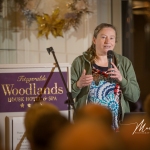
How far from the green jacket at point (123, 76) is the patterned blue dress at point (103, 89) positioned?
3cm

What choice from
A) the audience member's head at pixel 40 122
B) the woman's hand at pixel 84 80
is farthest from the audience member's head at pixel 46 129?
the woman's hand at pixel 84 80

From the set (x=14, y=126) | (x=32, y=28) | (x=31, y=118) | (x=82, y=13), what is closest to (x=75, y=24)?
(x=82, y=13)

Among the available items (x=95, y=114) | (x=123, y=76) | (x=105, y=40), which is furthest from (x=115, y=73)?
A: (x=95, y=114)

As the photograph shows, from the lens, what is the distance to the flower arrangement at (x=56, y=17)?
6.10 feet

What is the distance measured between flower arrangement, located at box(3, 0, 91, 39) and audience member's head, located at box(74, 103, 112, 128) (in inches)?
67.2

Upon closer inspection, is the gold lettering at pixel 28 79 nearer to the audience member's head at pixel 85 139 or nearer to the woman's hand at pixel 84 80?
the woman's hand at pixel 84 80

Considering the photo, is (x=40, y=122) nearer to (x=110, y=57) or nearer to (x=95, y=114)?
(x=95, y=114)

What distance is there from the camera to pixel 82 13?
187cm

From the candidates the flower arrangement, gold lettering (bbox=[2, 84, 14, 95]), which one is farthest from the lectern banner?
the flower arrangement

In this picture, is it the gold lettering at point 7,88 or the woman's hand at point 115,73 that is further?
the woman's hand at point 115,73

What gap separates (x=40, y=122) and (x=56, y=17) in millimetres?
1730

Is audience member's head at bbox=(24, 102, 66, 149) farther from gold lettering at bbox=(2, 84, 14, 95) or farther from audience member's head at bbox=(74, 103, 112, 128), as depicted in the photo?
gold lettering at bbox=(2, 84, 14, 95)

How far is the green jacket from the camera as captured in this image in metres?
1.84

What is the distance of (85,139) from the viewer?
0.48 feet
